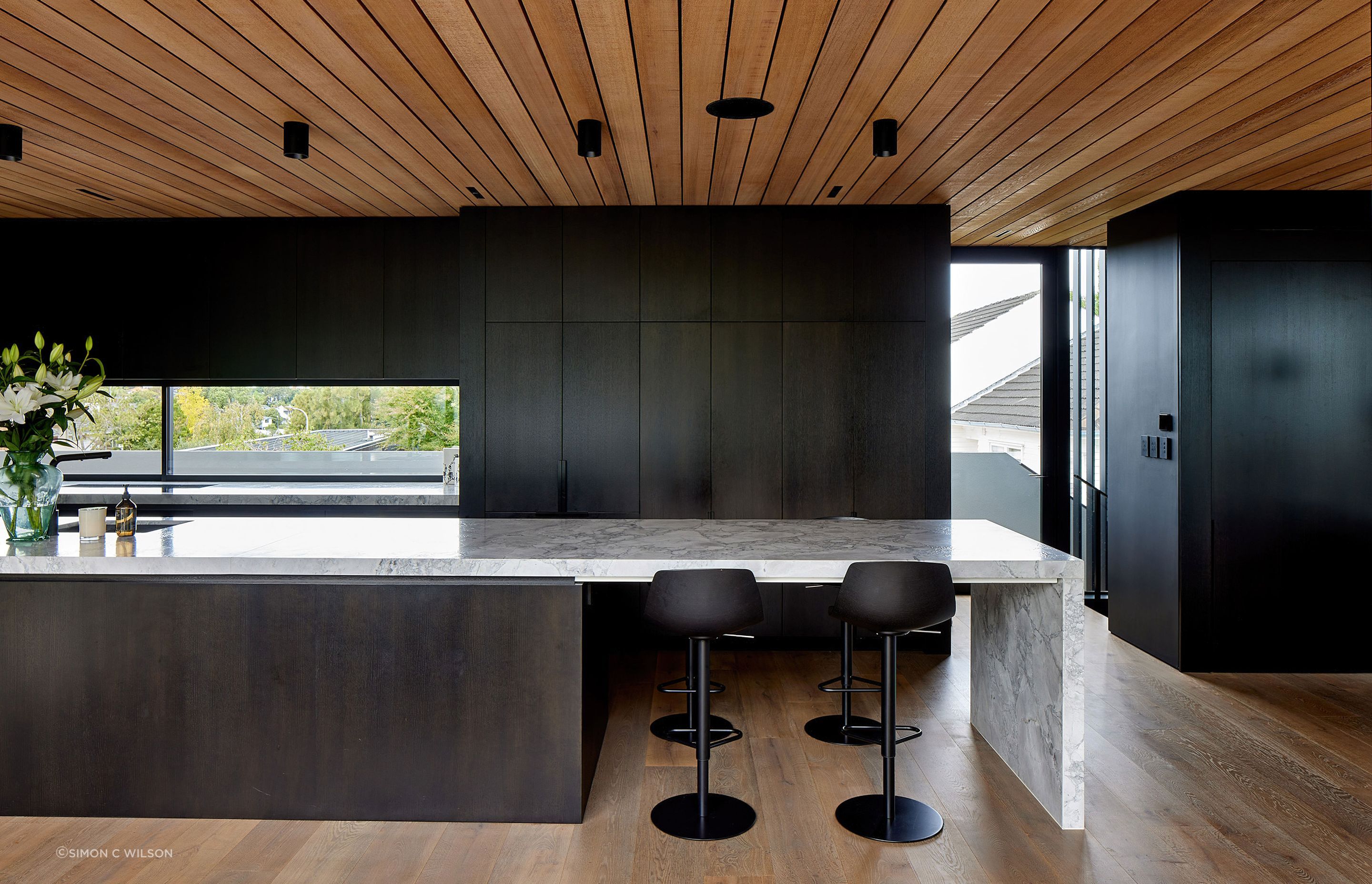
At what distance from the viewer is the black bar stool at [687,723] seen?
11.2 ft

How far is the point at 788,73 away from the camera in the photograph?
286 cm

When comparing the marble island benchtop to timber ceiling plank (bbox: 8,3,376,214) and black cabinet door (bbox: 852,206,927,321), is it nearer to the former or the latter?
timber ceiling plank (bbox: 8,3,376,214)

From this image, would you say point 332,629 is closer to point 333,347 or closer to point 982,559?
point 982,559

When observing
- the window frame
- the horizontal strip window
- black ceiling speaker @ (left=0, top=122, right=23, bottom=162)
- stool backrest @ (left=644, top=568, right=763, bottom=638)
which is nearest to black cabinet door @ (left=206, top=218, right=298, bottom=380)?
the window frame

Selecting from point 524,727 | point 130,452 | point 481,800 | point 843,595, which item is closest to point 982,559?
point 843,595

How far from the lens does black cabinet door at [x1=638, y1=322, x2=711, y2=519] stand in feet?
15.9

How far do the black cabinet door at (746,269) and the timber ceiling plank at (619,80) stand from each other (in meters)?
0.70

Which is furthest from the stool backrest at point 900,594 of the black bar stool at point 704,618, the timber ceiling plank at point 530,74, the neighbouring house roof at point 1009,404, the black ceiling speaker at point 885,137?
the neighbouring house roof at point 1009,404

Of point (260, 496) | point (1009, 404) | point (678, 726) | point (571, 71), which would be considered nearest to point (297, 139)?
point (571, 71)

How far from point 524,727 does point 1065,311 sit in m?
4.94

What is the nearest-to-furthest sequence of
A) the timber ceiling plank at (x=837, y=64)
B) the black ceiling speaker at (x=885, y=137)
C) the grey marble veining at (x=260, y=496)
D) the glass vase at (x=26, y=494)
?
the timber ceiling plank at (x=837, y=64)
the glass vase at (x=26, y=494)
the black ceiling speaker at (x=885, y=137)
the grey marble veining at (x=260, y=496)

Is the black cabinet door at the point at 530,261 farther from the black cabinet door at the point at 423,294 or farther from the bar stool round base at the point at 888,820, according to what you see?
the bar stool round base at the point at 888,820

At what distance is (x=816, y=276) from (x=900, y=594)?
2725 mm

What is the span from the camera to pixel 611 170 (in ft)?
13.5
